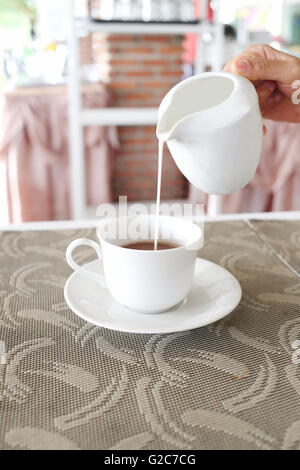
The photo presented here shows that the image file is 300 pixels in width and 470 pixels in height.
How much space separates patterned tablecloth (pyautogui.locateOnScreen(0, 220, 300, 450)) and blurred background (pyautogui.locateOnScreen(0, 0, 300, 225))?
1.62 metres

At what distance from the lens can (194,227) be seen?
0.60 metres

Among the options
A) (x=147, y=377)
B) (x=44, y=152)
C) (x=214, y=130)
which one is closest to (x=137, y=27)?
(x=44, y=152)

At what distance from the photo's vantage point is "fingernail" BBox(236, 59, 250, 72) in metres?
0.75

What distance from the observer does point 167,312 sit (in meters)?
0.55

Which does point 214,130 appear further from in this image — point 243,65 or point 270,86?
point 270,86

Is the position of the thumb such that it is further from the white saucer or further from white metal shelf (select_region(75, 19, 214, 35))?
white metal shelf (select_region(75, 19, 214, 35))

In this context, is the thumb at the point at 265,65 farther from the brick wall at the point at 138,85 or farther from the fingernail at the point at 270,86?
the brick wall at the point at 138,85

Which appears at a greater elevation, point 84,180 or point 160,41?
point 160,41

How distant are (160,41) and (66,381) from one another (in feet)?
7.58

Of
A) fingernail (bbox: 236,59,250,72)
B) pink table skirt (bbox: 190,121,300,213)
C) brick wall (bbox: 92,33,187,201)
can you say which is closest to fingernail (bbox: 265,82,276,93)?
fingernail (bbox: 236,59,250,72)

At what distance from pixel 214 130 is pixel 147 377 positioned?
0.25 m
